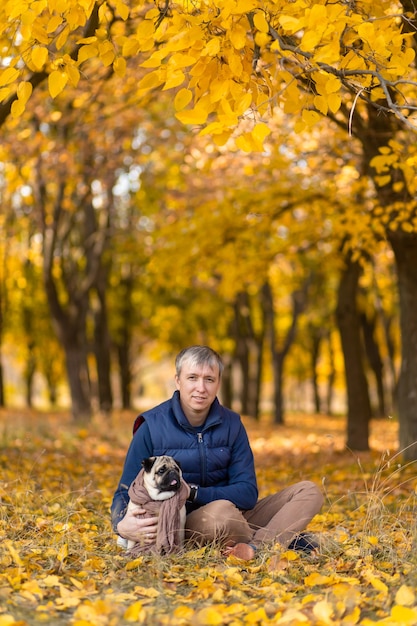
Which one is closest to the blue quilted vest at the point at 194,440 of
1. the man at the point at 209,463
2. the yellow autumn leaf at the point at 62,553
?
the man at the point at 209,463

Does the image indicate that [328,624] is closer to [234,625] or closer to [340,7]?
[234,625]

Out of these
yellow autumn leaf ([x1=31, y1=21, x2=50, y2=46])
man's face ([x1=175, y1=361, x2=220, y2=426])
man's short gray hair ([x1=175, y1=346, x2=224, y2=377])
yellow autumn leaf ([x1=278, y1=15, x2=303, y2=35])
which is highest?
yellow autumn leaf ([x1=31, y1=21, x2=50, y2=46])

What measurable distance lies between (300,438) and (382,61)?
11310 mm

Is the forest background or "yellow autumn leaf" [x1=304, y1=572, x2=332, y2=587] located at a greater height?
the forest background

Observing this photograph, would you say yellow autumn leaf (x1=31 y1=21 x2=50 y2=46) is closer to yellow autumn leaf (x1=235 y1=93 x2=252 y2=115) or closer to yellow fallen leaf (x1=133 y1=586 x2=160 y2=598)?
yellow autumn leaf (x1=235 y1=93 x2=252 y2=115)

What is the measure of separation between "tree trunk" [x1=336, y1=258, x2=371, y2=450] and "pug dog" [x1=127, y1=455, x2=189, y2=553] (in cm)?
750

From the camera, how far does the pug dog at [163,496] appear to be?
4.27 meters

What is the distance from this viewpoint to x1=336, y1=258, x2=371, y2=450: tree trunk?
456 inches

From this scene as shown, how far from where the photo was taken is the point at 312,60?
3994mm

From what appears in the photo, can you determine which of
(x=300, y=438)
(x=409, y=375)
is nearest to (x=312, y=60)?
(x=409, y=375)

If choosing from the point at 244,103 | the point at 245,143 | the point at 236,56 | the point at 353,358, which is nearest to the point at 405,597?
the point at 245,143

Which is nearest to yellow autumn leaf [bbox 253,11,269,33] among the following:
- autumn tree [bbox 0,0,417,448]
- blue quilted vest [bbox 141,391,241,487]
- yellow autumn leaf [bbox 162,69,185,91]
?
autumn tree [bbox 0,0,417,448]

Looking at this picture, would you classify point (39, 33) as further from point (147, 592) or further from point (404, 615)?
point (404, 615)

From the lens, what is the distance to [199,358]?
4.68 metres
